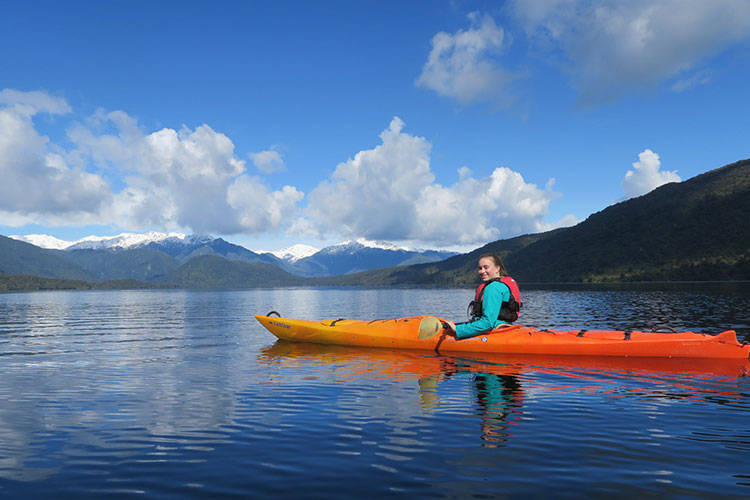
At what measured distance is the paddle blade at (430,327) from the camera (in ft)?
60.8

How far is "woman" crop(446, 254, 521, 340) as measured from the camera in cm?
1594

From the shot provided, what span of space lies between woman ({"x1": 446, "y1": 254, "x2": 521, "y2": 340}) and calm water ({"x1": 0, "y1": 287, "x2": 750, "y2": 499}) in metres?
1.39

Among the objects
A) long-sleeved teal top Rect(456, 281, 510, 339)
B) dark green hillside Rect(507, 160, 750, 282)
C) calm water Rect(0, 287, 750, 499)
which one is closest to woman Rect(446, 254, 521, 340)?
long-sleeved teal top Rect(456, 281, 510, 339)

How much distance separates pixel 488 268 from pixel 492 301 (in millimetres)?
1587

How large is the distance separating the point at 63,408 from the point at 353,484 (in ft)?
27.4


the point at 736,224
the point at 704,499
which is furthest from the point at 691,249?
the point at 704,499

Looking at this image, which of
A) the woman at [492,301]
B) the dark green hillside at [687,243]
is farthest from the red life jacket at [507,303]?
the dark green hillside at [687,243]

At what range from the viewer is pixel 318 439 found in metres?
8.34

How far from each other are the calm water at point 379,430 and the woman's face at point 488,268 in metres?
3.15

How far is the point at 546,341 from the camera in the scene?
56.7ft

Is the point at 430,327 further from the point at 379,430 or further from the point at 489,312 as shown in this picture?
the point at 379,430

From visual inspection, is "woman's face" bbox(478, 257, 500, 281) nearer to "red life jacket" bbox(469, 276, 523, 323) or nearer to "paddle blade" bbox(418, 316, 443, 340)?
"red life jacket" bbox(469, 276, 523, 323)

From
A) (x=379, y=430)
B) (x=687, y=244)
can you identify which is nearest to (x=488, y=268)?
(x=379, y=430)

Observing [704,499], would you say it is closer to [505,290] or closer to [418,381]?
[418,381]
